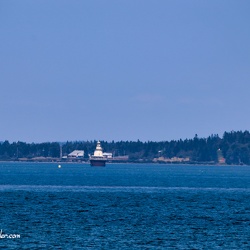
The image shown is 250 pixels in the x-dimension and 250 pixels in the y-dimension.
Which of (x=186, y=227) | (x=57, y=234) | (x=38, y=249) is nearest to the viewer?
(x=38, y=249)

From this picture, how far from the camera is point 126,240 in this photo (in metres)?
60.3

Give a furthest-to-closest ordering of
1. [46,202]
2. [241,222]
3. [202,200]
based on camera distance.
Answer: [202,200] < [46,202] < [241,222]

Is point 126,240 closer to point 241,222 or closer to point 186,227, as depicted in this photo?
point 186,227

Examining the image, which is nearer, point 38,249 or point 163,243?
point 38,249

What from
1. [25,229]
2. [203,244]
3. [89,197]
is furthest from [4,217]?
[89,197]

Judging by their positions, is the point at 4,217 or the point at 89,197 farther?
the point at 89,197

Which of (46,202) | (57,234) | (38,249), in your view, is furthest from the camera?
(46,202)

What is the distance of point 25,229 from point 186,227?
13746 millimetres

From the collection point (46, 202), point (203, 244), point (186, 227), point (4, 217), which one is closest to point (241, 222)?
point (186, 227)

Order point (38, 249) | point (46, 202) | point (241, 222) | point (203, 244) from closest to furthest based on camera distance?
point (38, 249), point (203, 244), point (241, 222), point (46, 202)

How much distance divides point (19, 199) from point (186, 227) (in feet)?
119

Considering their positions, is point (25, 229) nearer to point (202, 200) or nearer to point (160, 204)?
point (160, 204)

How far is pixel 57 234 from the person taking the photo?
62562 millimetres

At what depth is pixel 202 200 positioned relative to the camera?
348ft
